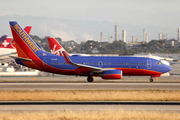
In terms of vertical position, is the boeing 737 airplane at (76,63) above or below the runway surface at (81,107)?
above

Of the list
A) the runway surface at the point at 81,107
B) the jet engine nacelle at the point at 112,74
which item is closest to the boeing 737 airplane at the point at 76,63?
the jet engine nacelle at the point at 112,74

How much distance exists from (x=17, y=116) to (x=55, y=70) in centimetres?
2719

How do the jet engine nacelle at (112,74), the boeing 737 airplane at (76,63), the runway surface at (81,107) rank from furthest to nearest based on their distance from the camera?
the boeing 737 airplane at (76,63) < the jet engine nacelle at (112,74) < the runway surface at (81,107)

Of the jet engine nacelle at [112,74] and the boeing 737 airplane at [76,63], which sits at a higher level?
the boeing 737 airplane at [76,63]

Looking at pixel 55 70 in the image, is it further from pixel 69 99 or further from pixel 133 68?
pixel 69 99

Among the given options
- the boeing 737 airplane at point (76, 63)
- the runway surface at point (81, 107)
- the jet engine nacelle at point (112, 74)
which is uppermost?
the boeing 737 airplane at point (76, 63)

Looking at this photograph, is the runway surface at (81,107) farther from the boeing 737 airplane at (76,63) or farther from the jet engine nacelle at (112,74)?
the boeing 737 airplane at (76,63)

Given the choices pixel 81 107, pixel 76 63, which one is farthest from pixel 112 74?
pixel 81 107

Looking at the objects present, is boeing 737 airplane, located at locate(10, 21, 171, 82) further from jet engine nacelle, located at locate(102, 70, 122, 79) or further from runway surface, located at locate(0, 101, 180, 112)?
runway surface, located at locate(0, 101, 180, 112)

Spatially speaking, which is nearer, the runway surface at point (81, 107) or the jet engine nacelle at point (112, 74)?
the runway surface at point (81, 107)

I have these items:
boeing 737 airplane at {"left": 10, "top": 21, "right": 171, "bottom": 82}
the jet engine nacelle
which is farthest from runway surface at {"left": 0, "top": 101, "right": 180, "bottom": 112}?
boeing 737 airplane at {"left": 10, "top": 21, "right": 171, "bottom": 82}

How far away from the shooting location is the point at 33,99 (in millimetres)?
23938

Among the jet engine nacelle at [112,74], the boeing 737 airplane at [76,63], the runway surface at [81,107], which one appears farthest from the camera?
the boeing 737 airplane at [76,63]

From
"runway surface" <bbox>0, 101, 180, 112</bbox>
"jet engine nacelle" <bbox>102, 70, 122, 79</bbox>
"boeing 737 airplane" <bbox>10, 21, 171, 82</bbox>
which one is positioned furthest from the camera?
"boeing 737 airplane" <bbox>10, 21, 171, 82</bbox>
